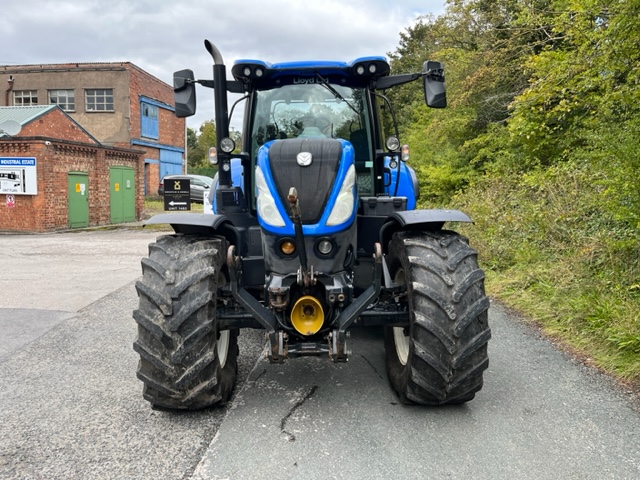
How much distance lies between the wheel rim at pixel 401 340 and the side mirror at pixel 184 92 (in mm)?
1993

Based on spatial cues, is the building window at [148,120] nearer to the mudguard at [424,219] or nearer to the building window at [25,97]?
the building window at [25,97]

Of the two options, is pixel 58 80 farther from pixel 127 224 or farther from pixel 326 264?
pixel 326 264

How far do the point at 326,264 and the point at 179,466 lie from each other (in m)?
1.48

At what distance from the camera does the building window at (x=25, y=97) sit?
30.5 meters

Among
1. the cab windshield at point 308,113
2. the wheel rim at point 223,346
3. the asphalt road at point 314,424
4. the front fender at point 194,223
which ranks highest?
the cab windshield at point 308,113

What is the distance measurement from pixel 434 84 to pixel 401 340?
199 cm

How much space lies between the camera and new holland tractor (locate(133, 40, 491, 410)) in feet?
10.7

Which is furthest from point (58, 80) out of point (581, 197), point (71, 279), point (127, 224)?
point (581, 197)

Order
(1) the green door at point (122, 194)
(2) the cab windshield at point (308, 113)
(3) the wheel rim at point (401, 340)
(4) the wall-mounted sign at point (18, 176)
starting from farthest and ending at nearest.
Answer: (1) the green door at point (122, 194)
(4) the wall-mounted sign at point (18, 176)
(2) the cab windshield at point (308, 113)
(3) the wheel rim at point (401, 340)

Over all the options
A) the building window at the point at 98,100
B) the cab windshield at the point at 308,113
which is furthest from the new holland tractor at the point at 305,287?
the building window at the point at 98,100

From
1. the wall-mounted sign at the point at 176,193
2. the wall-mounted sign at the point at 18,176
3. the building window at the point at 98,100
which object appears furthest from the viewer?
the building window at the point at 98,100

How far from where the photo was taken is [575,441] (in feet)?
10.5

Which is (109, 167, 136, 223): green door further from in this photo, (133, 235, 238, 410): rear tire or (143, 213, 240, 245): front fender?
(133, 235, 238, 410): rear tire

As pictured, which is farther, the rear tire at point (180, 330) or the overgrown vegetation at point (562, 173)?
the overgrown vegetation at point (562, 173)
